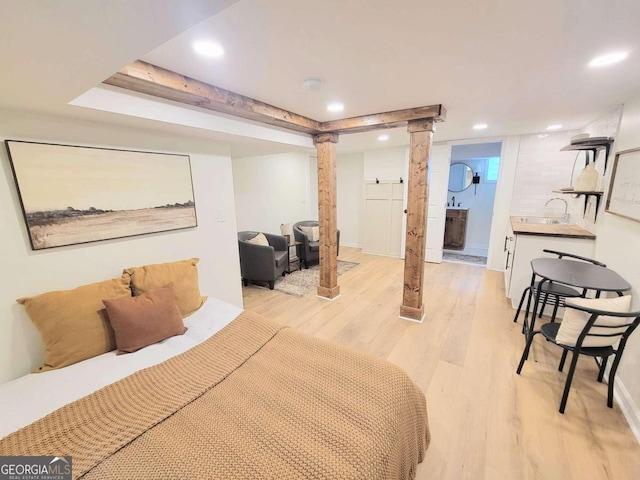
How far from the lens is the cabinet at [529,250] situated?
2748 millimetres

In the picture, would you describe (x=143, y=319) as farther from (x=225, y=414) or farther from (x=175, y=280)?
(x=225, y=414)

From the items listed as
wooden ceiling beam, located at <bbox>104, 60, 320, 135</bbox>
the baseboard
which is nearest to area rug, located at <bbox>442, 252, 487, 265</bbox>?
the baseboard

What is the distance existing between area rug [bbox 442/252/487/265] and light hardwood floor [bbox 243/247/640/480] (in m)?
1.41

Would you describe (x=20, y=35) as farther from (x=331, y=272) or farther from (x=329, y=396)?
(x=331, y=272)

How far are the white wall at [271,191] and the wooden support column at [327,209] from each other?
5.55 ft

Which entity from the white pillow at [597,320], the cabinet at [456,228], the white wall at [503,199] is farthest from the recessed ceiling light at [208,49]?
the cabinet at [456,228]

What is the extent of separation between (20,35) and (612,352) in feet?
10.6

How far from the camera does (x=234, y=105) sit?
1.98m

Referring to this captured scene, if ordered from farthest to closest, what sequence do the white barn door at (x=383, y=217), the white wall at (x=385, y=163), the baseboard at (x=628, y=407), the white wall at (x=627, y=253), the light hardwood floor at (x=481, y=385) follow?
the white barn door at (x=383, y=217) < the white wall at (x=385, y=163) < the white wall at (x=627, y=253) < the baseboard at (x=628, y=407) < the light hardwood floor at (x=481, y=385)

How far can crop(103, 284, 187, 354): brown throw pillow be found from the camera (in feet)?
5.16

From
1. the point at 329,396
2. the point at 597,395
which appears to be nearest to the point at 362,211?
the point at 597,395

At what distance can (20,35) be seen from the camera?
2.49 ft

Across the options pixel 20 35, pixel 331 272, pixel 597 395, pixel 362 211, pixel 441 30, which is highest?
pixel 441 30

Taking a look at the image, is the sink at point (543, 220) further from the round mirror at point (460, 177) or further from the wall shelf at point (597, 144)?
the round mirror at point (460, 177)
